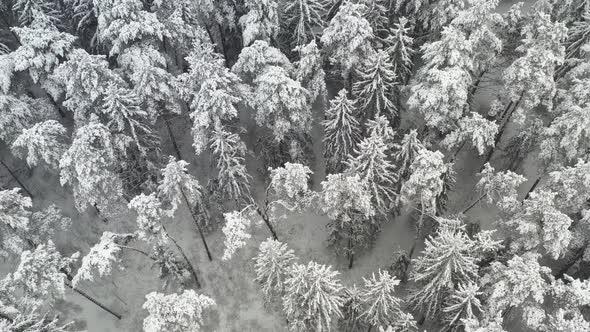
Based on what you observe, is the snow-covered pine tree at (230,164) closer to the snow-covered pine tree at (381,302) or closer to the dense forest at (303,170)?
the dense forest at (303,170)

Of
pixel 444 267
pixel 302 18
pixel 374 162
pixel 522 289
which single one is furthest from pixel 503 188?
pixel 302 18

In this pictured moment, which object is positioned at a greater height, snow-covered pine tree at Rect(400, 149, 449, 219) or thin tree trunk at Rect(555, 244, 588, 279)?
snow-covered pine tree at Rect(400, 149, 449, 219)

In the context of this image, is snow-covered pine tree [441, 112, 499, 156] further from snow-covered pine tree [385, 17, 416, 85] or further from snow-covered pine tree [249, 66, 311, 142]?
snow-covered pine tree [249, 66, 311, 142]

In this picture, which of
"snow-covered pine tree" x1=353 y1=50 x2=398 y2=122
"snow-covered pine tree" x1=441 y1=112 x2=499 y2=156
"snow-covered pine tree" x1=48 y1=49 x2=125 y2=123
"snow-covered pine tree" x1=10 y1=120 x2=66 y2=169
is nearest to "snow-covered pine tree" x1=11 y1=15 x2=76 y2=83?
"snow-covered pine tree" x1=48 y1=49 x2=125 y2=123

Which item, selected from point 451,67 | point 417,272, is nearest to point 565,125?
point 451,67

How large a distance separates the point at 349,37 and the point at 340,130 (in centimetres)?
560

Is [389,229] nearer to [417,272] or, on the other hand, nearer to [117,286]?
[417,272]

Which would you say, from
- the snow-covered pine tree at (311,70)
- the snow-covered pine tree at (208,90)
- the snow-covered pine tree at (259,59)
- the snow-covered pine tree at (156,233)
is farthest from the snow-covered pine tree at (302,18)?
the snow-covered pine tree at (156,233)

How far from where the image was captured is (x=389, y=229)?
3155cm

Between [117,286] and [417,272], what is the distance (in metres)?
21.2

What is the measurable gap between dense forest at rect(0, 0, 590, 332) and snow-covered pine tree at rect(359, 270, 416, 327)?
0.14 m

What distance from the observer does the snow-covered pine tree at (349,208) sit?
21.8m

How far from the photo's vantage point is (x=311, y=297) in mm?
20188

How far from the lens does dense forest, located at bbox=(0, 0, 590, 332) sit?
21.1m
